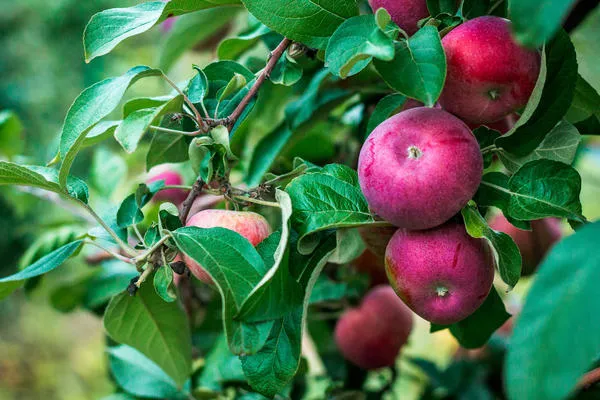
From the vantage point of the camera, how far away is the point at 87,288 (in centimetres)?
93

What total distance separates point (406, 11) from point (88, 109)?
229mm

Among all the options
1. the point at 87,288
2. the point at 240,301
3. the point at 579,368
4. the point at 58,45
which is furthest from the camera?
the point at 58,45

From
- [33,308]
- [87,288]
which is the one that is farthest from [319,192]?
[33,308]

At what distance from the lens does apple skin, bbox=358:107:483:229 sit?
422 mm

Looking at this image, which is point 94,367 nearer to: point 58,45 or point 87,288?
point 58,45

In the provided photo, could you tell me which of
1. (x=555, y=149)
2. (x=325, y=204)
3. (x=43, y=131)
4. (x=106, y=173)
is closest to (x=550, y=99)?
(x=555, y=149)

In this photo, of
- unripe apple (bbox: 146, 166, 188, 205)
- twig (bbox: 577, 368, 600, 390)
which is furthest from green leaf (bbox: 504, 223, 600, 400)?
unripe apple (bbox: 146, 166, 188, 205)

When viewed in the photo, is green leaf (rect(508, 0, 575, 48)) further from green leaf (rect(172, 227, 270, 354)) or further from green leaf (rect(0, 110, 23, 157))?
green leaf (rect(0, 110, 23, 157))

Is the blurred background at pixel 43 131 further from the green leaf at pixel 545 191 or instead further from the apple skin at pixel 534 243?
the green leaf at pixel 545 191

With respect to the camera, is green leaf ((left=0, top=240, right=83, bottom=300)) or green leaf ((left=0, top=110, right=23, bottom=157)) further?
green leaf ((left=0, top=110, right=23, bottom=157))

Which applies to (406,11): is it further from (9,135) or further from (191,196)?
(9,135)

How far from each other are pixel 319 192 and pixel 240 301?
96 millimetres

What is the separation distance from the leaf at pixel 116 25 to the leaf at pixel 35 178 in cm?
9

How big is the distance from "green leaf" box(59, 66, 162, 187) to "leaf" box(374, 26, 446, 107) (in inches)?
6.9
